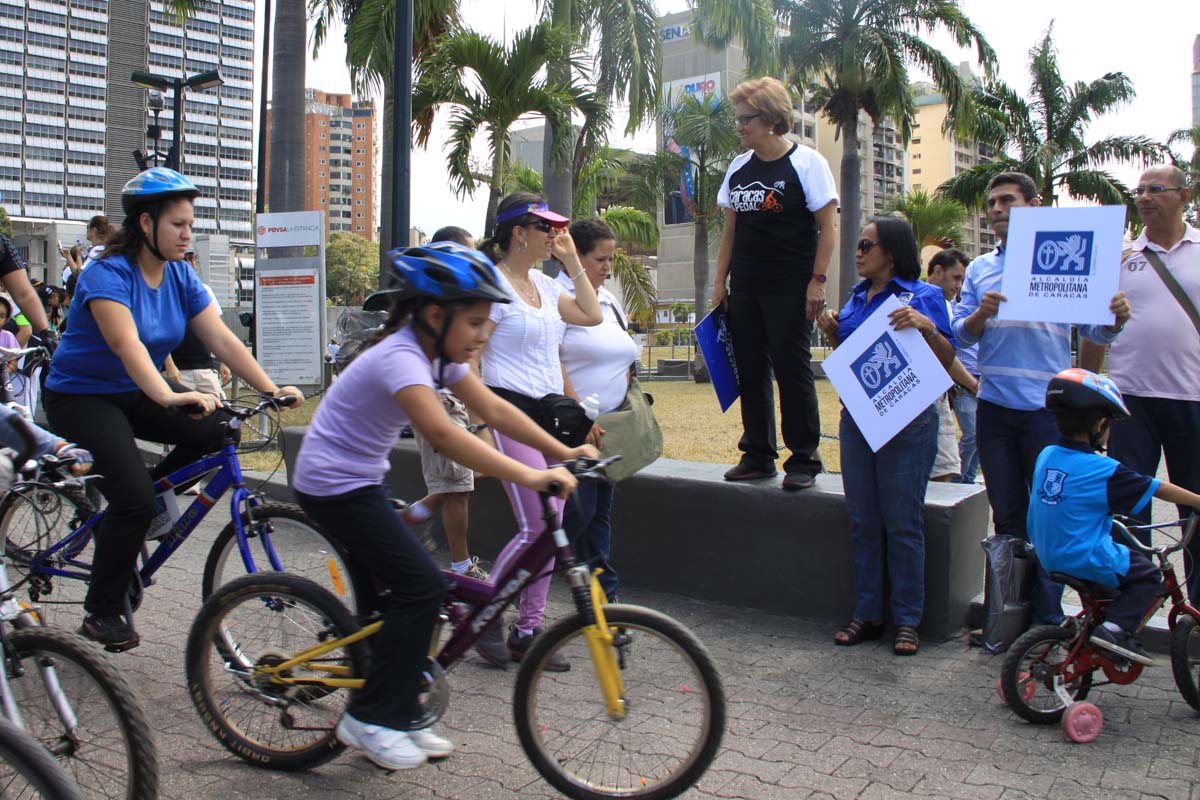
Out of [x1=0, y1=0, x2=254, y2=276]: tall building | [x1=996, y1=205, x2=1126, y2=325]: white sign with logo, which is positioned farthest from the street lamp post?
[x1=0, y1=0, x2=254, y2=276]: tall building

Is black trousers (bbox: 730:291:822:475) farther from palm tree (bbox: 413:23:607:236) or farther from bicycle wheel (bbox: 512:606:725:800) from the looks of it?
palm tree (bbox: 413:23:607:236)

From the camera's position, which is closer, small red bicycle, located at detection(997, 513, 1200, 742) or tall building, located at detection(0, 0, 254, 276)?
small red bicycle, located at detection(997, 513, 1200, 742)

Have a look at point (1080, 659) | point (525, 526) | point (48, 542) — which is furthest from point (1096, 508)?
point (48, 542)

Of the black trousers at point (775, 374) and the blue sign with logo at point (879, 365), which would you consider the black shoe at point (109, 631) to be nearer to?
the black trousers at point (775, 374)

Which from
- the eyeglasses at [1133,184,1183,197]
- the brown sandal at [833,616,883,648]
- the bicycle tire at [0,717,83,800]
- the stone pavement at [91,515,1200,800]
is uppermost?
A: the eyeglasses at [1133,184,1183,197]

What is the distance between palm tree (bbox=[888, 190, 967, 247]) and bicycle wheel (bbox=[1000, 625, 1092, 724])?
3657 cm

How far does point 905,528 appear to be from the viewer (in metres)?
4.83

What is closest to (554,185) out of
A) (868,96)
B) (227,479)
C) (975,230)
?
(227,479)

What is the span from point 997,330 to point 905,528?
41.2 inches

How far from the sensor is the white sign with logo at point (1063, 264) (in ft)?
14.1

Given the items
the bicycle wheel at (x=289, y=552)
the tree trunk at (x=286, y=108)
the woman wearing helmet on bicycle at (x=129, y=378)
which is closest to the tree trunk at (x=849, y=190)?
the tree trunk at (x=286, y=108)

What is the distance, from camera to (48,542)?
4848mm

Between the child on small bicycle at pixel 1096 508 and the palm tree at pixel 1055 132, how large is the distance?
108 ft

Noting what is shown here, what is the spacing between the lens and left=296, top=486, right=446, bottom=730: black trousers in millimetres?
3152
